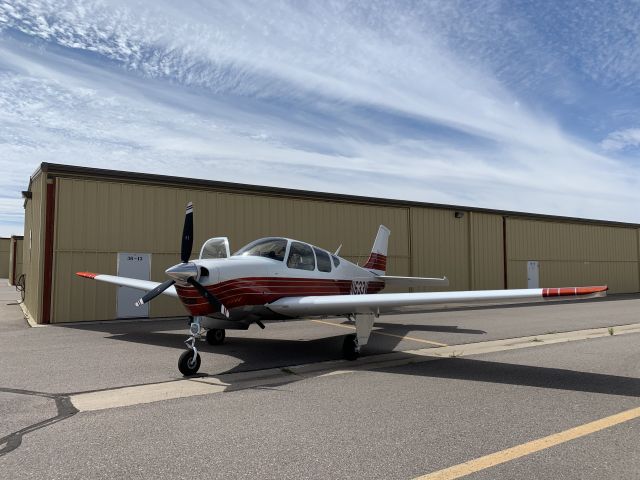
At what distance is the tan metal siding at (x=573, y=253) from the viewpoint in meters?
25.1

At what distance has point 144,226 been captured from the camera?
593 inches

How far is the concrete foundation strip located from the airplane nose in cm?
152

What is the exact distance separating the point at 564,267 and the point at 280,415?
87.7ft

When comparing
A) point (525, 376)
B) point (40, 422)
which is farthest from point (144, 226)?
point (525, 376)

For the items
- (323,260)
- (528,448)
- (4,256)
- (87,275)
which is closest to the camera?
(528,448)

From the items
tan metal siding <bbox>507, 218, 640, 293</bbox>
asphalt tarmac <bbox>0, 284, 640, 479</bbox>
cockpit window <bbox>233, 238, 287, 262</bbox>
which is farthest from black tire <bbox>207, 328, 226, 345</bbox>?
tan metal siding <bbox>507, 218, 640, 293</bbox>

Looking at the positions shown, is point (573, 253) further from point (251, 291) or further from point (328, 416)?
point (328, 416)

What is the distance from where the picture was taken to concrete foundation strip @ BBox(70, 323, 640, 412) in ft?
18.8

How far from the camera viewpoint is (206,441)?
13.9 feet

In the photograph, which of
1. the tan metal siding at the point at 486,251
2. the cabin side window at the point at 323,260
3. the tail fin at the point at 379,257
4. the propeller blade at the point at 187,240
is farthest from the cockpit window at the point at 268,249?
the tan metal siding at the point at 486,251

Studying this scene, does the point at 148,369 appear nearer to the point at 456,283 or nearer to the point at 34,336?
the point at 34,336

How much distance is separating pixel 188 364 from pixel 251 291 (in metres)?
1.62

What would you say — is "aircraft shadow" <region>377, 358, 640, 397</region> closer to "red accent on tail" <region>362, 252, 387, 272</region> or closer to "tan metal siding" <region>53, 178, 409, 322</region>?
"red accent on tail" <region>362, 252, 387, 272</region>

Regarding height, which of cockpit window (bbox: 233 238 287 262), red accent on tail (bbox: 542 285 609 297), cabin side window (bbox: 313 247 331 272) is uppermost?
cockpit window (bbox: 233 238 287 262)
